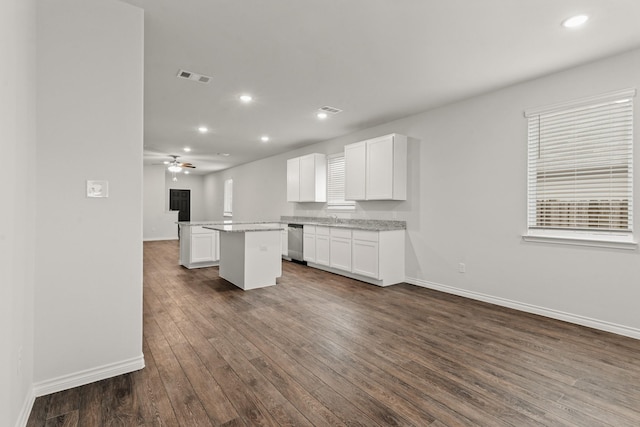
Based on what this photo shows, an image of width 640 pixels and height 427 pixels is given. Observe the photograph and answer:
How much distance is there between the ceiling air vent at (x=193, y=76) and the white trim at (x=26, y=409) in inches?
122

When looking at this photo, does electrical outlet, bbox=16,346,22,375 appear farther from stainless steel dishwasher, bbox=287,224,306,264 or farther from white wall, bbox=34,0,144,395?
stainless steel dishwasher, bbox=287,224,306,264

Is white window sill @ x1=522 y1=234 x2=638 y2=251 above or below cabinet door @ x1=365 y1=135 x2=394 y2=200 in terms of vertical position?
below

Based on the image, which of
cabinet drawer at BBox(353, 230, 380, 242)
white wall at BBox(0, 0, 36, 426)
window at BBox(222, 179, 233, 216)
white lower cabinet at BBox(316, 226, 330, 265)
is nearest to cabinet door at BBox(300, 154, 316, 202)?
white lower cabinet at BBox(316, 226, 330, 265)

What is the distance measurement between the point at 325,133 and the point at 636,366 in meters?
5.32

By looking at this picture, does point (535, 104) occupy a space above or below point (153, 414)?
above

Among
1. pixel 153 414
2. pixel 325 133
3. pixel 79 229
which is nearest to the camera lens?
pixel 153 414

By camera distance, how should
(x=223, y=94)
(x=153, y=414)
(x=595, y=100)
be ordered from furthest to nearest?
(x=223, y=94), (x=595, y=100), (x=153, y=414)

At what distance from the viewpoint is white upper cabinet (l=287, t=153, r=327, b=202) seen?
22.4ft

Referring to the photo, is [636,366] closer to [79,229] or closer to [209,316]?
[209,316]

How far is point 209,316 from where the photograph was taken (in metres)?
3.49

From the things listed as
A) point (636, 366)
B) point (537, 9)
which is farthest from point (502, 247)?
point (537, 9)

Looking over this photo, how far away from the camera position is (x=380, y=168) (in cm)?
510

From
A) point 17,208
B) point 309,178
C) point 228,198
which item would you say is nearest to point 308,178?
point 309,178

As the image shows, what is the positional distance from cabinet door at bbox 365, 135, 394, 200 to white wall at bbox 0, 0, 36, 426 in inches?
164
